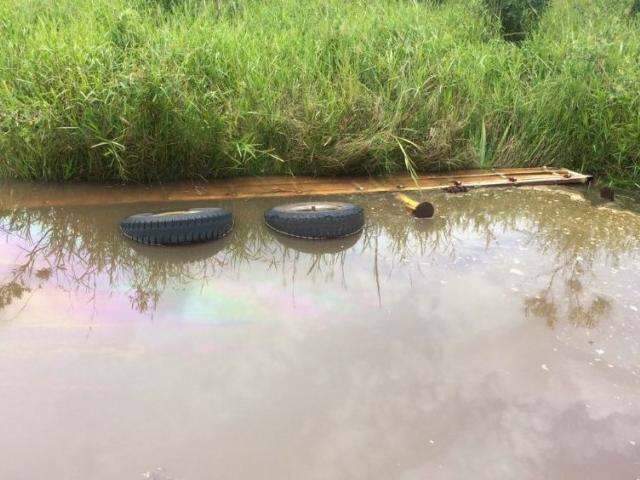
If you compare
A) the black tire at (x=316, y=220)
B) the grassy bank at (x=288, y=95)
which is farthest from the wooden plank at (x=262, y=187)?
the black tire at (x=316, y=220)

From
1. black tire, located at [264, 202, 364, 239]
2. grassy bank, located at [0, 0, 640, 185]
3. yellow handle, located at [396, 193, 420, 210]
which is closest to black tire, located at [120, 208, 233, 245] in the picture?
black tire, located at [264, 202, 364, 239]

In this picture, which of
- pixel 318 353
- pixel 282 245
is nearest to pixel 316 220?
pixel 282 245

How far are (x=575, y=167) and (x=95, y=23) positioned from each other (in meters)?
4.89

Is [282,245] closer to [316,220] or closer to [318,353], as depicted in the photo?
[316,220]

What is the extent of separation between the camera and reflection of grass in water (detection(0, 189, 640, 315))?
360cm

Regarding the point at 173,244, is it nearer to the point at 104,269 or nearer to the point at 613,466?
the point at 104,269

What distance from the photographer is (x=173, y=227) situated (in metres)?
3.83

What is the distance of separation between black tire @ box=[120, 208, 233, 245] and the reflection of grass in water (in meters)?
0.06

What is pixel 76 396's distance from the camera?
2.54 meters

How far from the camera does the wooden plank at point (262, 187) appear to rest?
445cm

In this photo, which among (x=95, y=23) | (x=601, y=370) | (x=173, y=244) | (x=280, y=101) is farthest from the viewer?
(x=95, y=23)

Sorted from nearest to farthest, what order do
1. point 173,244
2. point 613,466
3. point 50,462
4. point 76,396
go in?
point 50,462 → point 613,466 → point 76,396 → point 173,244

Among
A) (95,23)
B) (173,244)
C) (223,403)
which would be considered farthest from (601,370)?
(95,23)

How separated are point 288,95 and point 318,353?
2789 millimetres
